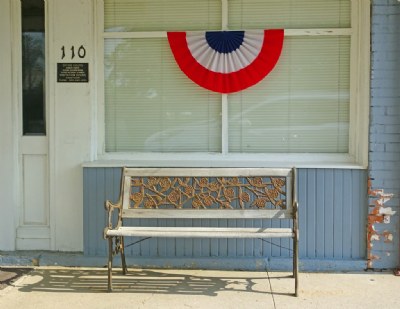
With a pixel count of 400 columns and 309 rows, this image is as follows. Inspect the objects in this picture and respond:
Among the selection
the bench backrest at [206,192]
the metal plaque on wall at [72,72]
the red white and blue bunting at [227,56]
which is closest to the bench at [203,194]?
the bench backrest at [206,192]

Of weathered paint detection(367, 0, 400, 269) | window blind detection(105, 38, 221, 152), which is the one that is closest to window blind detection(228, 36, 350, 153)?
window blind detection(105, 38, 221, 152)

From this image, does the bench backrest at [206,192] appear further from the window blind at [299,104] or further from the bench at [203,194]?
the window blind at [299,104]

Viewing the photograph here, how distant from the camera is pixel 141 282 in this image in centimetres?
494

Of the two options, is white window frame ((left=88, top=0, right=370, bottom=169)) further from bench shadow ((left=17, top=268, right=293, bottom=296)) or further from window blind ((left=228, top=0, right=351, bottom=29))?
bench shadow ((left=17, top=268, right=293, bottom=296))

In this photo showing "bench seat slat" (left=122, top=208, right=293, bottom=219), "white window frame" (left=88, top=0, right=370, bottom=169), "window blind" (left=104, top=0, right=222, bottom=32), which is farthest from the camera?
"window blind" (left=104, top=0, right=222, bottom=32)

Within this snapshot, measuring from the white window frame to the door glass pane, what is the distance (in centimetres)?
55

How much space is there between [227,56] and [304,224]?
5.80 feet

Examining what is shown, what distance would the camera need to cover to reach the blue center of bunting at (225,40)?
539 centimetres

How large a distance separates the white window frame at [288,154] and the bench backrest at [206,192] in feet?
1.07

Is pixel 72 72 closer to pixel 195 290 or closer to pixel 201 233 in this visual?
pixel 201 233

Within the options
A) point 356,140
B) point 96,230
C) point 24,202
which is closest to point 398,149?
point 356,140

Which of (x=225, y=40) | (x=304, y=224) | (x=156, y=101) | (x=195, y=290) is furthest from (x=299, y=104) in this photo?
(x=195, y=290)

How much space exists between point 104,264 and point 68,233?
49 cm

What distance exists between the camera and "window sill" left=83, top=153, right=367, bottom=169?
536 cm
